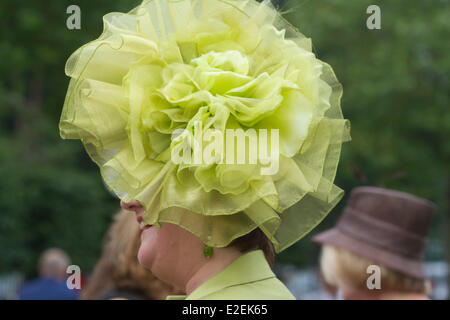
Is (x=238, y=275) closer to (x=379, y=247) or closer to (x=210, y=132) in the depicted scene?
(x=210, y=132)

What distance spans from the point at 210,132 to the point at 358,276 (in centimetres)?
227

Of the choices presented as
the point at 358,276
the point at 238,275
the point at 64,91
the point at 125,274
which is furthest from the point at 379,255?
the point at 64,91

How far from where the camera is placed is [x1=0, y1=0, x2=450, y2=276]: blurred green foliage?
1372 centimetres

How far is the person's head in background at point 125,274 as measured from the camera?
135 inches

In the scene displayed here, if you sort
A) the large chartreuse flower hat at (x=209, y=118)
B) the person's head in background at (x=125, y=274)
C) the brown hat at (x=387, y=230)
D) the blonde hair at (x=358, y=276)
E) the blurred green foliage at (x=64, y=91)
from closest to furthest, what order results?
the large chartreuse flower hat at (x=209, y=118)
the person's head in background at (x=125, y=274)
the blonde hair at (x=358, y=276)
the brown hat at (x=387, y=230)
the blurred green foliage at (x=64, y=91)

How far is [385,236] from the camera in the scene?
407 centimetres

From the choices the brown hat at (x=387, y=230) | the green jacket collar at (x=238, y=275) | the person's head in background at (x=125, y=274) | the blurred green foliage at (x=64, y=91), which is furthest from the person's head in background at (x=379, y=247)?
the blurred green foliage at (x=64, y=91)

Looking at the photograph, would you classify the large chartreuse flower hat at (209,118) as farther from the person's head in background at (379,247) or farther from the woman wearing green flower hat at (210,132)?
the person's head in background at (379,247)

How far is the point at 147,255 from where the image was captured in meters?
2.08

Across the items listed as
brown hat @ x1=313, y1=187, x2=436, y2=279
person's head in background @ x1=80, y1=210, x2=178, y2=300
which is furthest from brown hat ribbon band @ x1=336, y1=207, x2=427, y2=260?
person's head in background @ x1=80, y1=210, x2=178, y2=300

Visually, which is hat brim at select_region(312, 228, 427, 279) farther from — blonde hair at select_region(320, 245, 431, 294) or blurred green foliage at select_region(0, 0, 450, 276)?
blurred green foliage at select_region(0, 0, 450, 276)

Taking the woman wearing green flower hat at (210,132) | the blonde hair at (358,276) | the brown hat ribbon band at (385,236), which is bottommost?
the blonde hair at (358,276)

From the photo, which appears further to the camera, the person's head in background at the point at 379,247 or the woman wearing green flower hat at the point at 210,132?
the person's head in background at the point at 379,247

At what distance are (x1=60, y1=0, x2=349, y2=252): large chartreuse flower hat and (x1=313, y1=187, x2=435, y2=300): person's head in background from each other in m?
2.00
